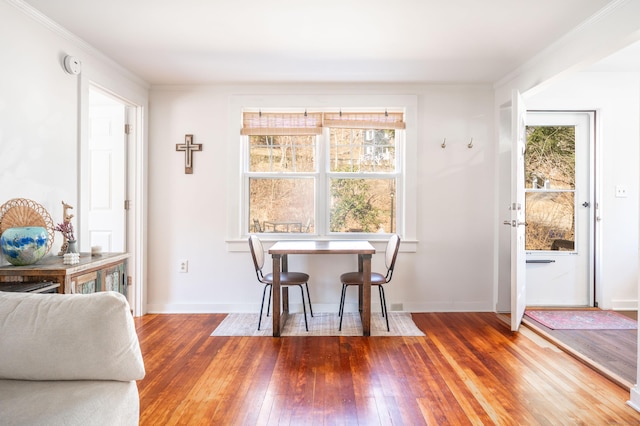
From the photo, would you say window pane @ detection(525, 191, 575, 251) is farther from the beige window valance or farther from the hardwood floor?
the beige window valance

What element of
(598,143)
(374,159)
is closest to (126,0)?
(374,159)

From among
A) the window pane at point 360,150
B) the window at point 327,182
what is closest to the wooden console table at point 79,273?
the window at point 327,182

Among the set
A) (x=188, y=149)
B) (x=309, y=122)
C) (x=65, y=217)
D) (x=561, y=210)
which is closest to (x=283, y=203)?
(x=309, y=122)

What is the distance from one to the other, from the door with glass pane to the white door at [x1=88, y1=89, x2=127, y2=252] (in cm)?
428

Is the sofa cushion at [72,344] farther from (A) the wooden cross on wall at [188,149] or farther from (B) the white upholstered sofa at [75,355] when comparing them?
(A) the wooden cross on wall at [188,149]

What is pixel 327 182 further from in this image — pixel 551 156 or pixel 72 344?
pixel 72 344

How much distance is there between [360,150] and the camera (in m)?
3.97

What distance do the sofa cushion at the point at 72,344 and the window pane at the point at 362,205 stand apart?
2780 mm

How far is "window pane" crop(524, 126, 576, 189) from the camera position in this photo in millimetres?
3988

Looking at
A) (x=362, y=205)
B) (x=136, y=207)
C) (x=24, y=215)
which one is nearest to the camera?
(x=24, y=215)

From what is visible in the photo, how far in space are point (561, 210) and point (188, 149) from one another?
4.05 m

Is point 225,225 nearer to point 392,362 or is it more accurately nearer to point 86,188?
point 86,188

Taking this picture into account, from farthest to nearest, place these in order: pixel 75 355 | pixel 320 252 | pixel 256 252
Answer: pixel 256 252, pixel 320 252, pixel 75 355

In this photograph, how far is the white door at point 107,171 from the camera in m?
3.70
